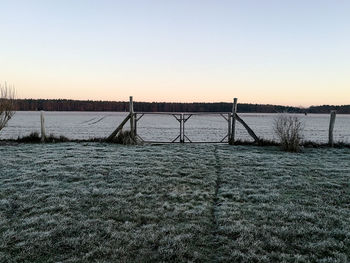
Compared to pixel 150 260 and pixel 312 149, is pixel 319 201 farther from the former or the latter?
pixel 312 149

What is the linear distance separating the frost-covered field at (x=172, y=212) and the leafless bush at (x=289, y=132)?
2.86 meters

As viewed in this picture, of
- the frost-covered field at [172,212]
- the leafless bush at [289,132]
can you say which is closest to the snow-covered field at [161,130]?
the leafless bush at [289,132]

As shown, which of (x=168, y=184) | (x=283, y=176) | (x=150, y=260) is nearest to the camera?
(x=150, y=260)

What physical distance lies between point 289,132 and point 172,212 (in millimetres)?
8549

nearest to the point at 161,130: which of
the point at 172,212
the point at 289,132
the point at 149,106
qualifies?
the point at 289,132

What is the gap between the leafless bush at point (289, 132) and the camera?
10680 millimetres

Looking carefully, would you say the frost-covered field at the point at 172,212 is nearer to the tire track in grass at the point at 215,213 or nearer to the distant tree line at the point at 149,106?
the tire track in grass at the point at 215,213

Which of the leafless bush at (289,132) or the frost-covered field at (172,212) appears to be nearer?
the frost-covered field at (172,212)

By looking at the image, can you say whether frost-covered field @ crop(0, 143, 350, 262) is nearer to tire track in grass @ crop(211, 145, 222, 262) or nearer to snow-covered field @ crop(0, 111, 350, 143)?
tire track in grass @ crop(211, 145, 222, 262)

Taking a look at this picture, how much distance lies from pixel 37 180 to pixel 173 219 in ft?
11.9

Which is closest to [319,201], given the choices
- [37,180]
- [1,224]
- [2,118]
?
[1,224]

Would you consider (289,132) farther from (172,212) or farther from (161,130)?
(161,130)

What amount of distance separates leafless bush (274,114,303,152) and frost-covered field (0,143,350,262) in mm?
2863

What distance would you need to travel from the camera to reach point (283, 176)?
6.51 meters
